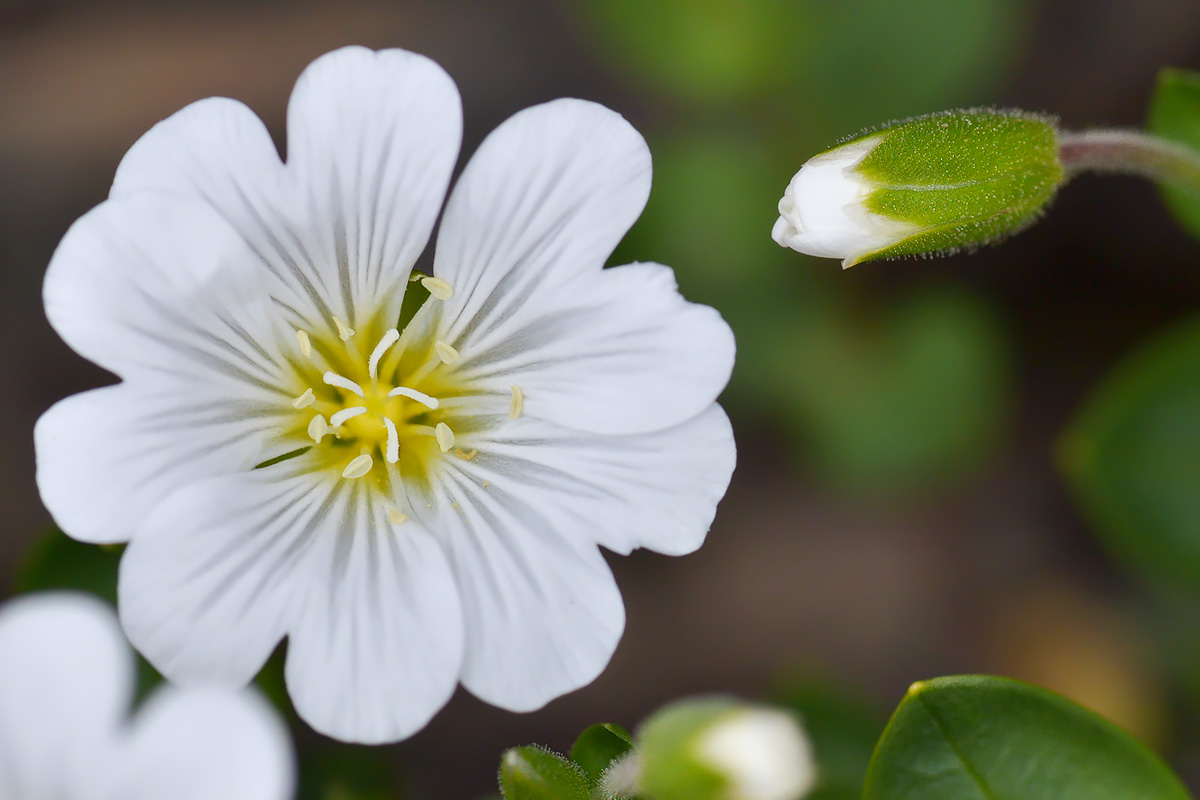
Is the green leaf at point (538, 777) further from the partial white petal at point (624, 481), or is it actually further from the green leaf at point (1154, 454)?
the green leaf at point (1154, 454)

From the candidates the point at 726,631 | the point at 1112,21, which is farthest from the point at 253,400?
the point at 1112,21

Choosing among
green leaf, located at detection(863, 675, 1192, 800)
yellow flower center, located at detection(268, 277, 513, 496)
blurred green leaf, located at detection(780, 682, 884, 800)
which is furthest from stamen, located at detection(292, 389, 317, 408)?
blurred green leaf, located at detection(780, 682, 884, 800)

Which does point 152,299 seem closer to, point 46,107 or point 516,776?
point 516,776

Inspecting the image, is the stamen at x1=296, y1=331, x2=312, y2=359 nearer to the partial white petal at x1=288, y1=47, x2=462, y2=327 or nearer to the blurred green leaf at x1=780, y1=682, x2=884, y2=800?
the partial white petal at x1=288, y1=47, x2=462, y2=327

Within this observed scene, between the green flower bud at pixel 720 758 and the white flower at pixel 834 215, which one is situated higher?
the white flower at pixel 834 215

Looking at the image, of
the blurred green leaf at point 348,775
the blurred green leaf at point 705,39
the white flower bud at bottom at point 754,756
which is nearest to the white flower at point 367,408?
the white flower bud at bottom at point 754,756

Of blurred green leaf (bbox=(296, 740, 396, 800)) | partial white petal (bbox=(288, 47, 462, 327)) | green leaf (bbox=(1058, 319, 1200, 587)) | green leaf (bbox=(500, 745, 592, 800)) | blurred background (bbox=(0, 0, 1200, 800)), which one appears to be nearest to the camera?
green leaf (bbox=(500, 745, 592, 800))
